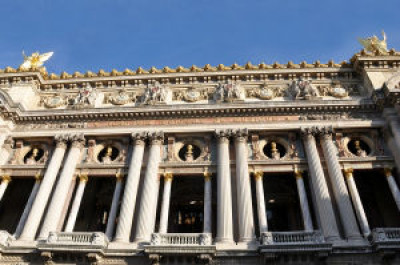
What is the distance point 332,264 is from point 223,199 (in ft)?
21.5

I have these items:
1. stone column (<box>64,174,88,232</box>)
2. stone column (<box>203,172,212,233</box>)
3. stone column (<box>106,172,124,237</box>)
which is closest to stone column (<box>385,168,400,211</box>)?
stone column (<box>203,172,212,233</box>)

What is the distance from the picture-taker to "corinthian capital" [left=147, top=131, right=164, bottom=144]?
2374 centimetres

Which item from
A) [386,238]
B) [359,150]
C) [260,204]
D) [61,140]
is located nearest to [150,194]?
[260,204]

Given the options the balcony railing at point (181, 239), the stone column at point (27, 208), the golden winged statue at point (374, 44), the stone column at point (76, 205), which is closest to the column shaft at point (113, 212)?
the stone column at point (76, 205)

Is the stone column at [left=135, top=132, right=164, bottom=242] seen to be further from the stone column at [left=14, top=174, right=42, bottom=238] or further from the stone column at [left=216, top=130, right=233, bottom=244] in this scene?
the stone column at [left=14, top=174, right=42, bottom=238]

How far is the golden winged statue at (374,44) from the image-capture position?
27.9 m

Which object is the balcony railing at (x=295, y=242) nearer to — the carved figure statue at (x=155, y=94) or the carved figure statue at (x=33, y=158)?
the carved figure statue at (x=155, y=94)

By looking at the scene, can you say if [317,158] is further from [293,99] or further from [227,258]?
[227,258]

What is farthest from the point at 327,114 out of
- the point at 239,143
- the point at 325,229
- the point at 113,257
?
the point at 113,257

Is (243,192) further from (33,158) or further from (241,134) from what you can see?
(33,158)

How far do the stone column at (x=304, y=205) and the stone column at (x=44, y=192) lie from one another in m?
15.5

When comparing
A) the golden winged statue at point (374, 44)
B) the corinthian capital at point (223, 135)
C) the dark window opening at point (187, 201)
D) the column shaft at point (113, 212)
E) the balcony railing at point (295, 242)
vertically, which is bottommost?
the balcony railing at point (295, 242)

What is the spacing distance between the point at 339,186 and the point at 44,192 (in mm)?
17850

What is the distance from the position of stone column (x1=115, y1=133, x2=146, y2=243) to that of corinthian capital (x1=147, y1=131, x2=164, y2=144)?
43 centimetres
